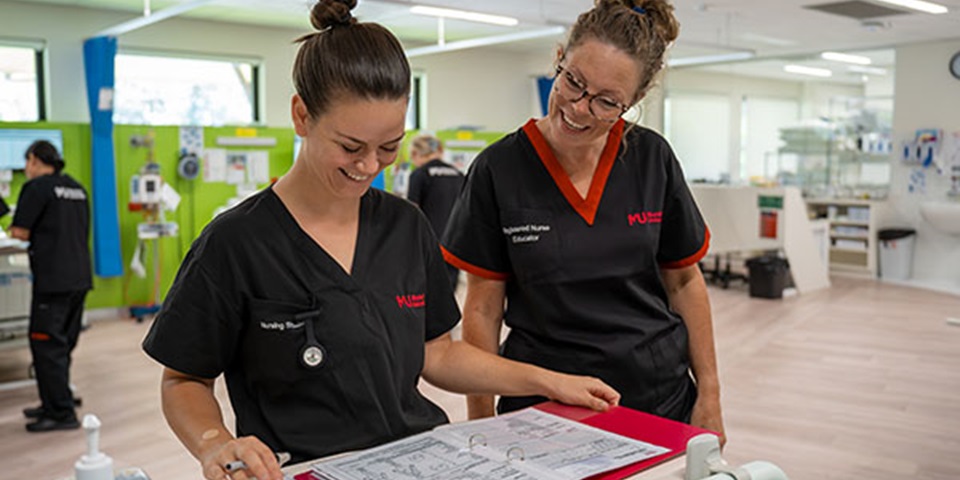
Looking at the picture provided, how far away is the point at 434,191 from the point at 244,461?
559 centimetres

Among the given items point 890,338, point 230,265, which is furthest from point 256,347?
point 890,338

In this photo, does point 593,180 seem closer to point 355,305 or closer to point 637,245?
point 637,245

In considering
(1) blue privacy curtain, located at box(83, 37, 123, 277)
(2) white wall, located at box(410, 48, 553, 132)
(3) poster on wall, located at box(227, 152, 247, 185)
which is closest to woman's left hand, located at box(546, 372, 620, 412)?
(1) blue privacy curtain, located at box(83, 37, 123, 277)

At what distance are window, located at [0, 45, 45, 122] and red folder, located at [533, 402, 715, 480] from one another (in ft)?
25.9

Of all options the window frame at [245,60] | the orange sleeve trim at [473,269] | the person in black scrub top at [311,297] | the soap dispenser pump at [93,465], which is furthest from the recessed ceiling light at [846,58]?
the soap dispenser pump at [93,465]

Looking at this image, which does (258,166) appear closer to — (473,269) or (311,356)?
(473,269)

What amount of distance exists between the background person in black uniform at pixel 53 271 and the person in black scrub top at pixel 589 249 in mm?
3505

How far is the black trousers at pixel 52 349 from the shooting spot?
461 centimetres

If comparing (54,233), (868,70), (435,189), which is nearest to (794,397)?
(435,189)

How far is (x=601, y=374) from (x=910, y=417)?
3.56 m

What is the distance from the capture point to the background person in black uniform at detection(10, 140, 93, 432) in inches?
182

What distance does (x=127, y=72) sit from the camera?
882cm

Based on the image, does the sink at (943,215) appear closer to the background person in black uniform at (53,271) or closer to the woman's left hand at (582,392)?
the background person in black uniform at (53,271)

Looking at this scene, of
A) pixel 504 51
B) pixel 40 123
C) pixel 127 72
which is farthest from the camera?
pixel 504 51
